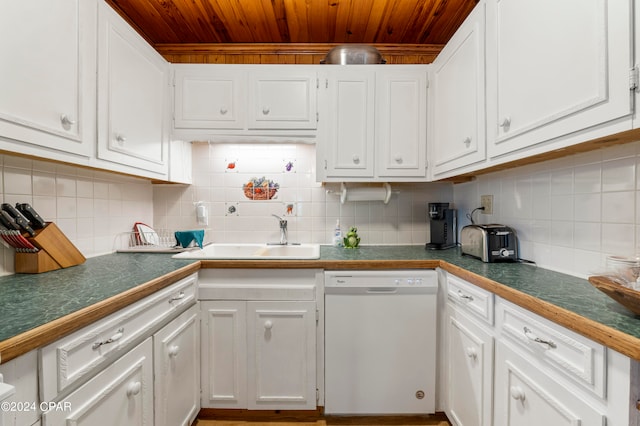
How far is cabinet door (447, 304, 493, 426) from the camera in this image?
116cm

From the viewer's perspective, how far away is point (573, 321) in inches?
29.4

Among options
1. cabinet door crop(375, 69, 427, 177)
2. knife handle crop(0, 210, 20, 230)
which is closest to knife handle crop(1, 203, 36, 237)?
knife handle crop(0, 210, 20, 230)

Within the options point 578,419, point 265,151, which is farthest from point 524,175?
point 265,151

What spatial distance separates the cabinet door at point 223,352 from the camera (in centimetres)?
156

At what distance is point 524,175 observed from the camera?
4.90 feet

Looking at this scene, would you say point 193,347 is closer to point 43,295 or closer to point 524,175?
point 43,295

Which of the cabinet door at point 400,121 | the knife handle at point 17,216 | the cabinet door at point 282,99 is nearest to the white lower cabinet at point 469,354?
the cabinet door at point 400,121

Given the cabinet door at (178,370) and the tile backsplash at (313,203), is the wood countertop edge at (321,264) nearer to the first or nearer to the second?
the cabinet door at (178,370)

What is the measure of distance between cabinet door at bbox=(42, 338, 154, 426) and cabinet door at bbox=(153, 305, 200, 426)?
0.20ft

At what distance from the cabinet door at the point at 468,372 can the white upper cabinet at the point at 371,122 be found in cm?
97

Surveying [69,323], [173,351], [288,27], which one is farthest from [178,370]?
[288,27]

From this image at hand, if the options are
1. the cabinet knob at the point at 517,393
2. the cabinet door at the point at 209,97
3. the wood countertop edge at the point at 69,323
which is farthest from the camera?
the cabinet door at the point at 209,97

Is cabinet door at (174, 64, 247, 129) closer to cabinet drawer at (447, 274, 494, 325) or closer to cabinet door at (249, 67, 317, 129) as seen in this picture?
cabinet door at (249, 67, 317, 129)

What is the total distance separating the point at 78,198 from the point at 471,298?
201 cm
